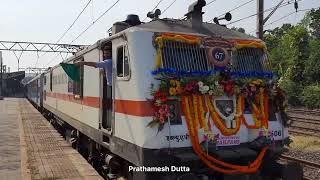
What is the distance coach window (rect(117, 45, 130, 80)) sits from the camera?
6953 mm

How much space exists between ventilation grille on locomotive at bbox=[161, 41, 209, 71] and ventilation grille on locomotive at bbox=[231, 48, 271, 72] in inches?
22.3

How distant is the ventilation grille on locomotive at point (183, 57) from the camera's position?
6766 mm

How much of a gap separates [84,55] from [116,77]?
359 cm

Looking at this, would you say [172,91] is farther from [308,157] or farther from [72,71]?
[308,157]

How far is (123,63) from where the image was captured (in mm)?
7141

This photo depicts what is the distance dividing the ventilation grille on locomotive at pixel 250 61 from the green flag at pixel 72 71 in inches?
203

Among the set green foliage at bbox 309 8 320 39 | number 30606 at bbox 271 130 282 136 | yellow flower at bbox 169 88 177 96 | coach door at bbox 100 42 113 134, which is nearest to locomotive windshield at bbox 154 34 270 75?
yellow flower at bbox 169 88 177 96

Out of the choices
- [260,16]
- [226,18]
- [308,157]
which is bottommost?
[308,157]

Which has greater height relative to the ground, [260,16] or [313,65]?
[260,16]

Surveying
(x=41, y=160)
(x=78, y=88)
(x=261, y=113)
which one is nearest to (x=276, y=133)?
(x=261, y=113)

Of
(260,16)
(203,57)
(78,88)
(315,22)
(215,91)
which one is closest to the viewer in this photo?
(215,91)

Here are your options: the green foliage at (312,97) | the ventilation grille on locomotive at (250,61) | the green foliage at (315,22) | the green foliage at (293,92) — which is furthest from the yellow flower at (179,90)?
the green foliage at (315,22)

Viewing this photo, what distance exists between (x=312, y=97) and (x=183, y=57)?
1164 inches

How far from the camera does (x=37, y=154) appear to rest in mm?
12094
